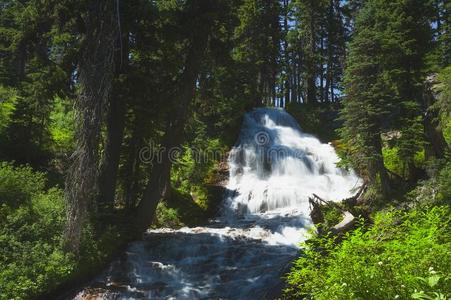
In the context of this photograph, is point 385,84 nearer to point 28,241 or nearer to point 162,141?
point 162,141

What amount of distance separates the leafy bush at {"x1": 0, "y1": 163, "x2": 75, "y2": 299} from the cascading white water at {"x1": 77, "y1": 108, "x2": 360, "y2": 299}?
1065 mm

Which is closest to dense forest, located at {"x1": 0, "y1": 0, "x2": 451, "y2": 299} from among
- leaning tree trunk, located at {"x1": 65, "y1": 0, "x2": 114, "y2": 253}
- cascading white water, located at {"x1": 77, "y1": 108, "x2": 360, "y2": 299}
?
leaning tree trunk, located at {"x1": 65, "y1": 0, "x2": 114, "y2": 253}

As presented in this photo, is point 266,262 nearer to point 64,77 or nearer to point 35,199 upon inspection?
point 35,199

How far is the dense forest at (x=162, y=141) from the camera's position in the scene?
5398 mm

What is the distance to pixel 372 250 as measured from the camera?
156 inches

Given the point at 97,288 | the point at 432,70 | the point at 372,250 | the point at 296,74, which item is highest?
the point at 296,74

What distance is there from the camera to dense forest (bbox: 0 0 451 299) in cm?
540

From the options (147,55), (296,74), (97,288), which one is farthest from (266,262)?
(296,74)

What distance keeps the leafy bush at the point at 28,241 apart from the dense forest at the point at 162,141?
3cm

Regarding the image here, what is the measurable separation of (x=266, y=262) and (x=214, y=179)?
10290 mm

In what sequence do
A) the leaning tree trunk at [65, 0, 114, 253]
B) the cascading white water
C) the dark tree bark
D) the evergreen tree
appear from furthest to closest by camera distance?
the dark tree bark, the evergreen tree, the cascading white water, the leaning tree trunk at [65, 0, 114, 253]

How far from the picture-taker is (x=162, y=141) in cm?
1241

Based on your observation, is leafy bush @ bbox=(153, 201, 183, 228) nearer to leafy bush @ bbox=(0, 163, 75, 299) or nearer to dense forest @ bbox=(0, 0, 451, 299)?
dense forest @ bbox=(0, 0, 451, 299)

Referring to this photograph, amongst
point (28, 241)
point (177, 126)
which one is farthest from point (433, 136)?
point (28, 241)
